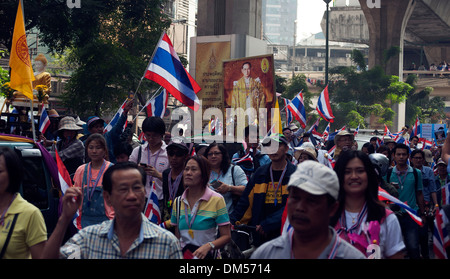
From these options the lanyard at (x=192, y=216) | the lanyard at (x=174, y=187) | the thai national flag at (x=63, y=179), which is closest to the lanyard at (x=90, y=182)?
the thai national flag at (x=63, y=179)

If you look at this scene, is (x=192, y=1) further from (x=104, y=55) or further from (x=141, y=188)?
(x=141, y=188)

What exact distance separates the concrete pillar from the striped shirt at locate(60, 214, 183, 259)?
49.7 meters

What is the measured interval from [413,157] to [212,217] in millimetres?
5430

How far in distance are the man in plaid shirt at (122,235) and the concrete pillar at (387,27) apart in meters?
49.6

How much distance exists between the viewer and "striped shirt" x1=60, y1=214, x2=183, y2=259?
3.21m

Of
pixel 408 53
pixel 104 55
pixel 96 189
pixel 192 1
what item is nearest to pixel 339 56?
pixel 408 53

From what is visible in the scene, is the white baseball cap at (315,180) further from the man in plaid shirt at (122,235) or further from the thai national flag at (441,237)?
the thai national flag at (441,237)

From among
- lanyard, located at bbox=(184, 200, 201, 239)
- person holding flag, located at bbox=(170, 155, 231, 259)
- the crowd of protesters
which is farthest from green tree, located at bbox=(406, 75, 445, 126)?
lanyard, located at bbox=(184, 200, 201, 239)

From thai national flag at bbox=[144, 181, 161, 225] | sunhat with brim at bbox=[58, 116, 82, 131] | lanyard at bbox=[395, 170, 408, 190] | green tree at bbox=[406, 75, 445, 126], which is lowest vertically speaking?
thai national flag at bbox=[144, 181, 161, 225]

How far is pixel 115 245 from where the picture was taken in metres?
3.24

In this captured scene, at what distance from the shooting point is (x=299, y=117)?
16.5 m

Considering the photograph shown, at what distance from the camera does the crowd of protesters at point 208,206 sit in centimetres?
296

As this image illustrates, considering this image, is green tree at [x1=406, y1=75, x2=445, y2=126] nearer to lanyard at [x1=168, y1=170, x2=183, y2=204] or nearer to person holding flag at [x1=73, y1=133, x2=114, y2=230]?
Answer: lanyard at [x1=168, y1=170, x2=183, y2=204]

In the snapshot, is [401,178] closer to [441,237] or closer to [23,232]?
[441,237]
